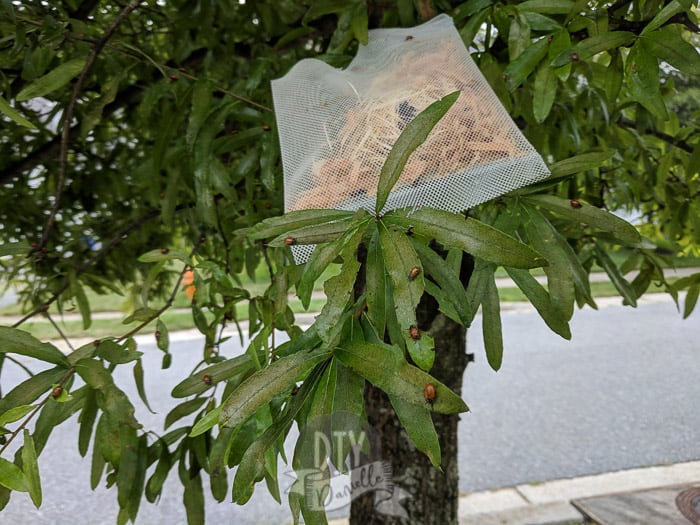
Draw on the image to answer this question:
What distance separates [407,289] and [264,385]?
4.0 inches

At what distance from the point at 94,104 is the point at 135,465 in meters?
0.43

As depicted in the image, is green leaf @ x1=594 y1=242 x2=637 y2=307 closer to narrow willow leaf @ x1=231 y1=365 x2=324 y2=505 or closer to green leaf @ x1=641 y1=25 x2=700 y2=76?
green leaf @ x1=641 y1=25 x2=700 y2=76

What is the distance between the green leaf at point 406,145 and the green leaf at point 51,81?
401mm

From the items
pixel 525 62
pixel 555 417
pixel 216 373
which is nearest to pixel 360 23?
pixel 525 62

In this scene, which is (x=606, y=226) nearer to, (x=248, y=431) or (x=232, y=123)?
(x=248, y=431)

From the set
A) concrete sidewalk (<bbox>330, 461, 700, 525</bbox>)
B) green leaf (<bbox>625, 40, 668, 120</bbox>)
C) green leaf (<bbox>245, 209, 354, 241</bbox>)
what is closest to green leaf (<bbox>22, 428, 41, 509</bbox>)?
green leaf (<bbox>245, 209, 354, 241</bbox>)

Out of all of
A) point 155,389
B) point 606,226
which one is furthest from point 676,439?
point 155,389

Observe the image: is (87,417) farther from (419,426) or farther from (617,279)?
(617,279)

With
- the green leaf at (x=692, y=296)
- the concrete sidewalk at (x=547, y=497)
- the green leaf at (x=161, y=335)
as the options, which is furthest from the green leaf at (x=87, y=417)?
the concrete sidewalk at (x=547, y=497)

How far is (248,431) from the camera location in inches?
15.3

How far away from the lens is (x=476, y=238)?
354mm

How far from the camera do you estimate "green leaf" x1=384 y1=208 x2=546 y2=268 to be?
1.15ft

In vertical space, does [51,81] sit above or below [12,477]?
above

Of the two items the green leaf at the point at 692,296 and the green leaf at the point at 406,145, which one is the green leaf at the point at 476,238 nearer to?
the green leaf at the point at 406,145
